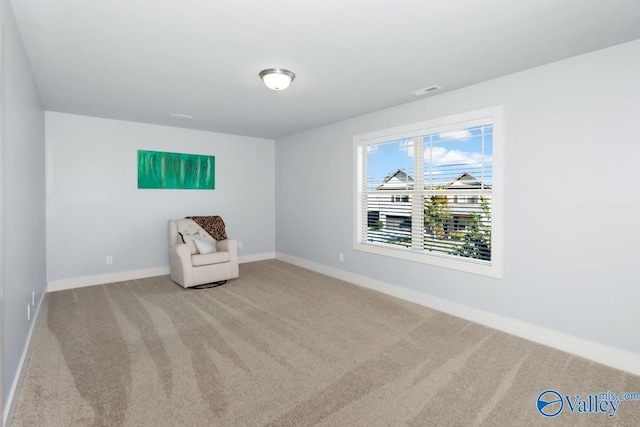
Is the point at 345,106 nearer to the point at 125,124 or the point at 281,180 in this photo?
the point at 281,180

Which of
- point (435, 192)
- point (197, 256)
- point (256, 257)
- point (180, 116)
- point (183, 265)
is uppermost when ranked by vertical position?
point (180, 116)

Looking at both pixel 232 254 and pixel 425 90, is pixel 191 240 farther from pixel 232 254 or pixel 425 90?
pixel 425 90

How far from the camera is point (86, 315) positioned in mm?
3561

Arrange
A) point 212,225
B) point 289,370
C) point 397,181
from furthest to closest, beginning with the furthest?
point 212,225 < point 397,181 < point 289,370

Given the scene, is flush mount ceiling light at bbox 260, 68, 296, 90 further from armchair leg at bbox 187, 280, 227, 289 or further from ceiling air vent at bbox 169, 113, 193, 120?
armchair leg at bbox 187, 280, 227, 289

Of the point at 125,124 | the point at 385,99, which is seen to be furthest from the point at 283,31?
the point at 125,124

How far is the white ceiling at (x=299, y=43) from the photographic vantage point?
6.84ft

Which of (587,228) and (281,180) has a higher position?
(281,180)

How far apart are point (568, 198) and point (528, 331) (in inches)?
48.9

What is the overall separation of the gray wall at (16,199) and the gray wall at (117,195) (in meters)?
1.58

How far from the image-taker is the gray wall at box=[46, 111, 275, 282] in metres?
4.51

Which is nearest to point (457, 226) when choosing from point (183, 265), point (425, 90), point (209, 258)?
point (425, 90)

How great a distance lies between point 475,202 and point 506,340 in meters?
1.36

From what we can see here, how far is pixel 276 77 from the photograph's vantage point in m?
3.00
